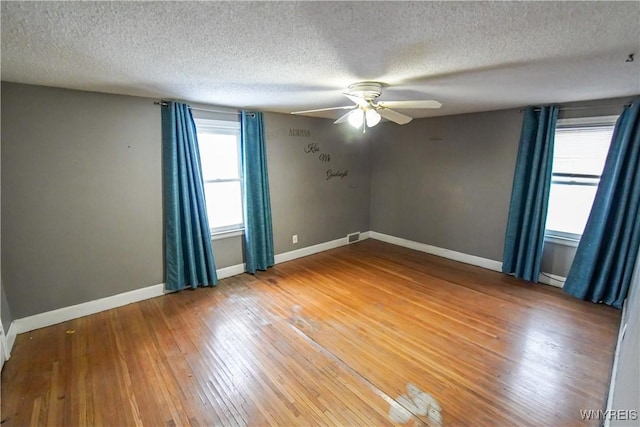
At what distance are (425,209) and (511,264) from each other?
147 cm

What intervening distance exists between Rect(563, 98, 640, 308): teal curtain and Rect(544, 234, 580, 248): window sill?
166 millimetres

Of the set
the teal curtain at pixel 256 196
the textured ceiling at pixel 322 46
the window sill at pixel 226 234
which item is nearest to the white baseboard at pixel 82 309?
the window sill at pixel 226 234

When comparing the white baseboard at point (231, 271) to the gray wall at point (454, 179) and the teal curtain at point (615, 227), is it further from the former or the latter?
the teal curtain at point (615, 227)

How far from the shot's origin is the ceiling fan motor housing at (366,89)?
2438 mm

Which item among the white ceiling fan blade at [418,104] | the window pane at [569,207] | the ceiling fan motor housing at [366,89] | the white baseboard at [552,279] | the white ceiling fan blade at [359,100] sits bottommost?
the white baseboard at [552,279]

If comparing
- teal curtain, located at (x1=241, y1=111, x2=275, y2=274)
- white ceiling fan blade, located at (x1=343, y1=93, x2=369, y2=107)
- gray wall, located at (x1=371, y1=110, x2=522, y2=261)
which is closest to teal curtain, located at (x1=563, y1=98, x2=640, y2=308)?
gray wall, located at (x1=371, y1=110, x2=522, y2=261)

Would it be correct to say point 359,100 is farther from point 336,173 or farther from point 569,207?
point 569,207

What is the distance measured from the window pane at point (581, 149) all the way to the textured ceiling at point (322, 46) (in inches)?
29.0

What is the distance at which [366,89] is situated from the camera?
8.10 ft

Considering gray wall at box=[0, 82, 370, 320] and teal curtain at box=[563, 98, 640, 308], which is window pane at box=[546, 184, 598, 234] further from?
gray wall at box=[0, 82, 370, 320]

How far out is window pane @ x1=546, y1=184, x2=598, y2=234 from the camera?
3465mm

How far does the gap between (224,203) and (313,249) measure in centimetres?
170

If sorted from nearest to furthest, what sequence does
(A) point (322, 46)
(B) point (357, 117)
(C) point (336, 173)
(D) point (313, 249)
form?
1. (A) point (322, 46)
2. (B) point (357, 117)
3. (D) point (313, 249)
4. (C) point (336, 173)

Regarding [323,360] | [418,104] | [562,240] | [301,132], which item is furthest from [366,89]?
[562,240]
